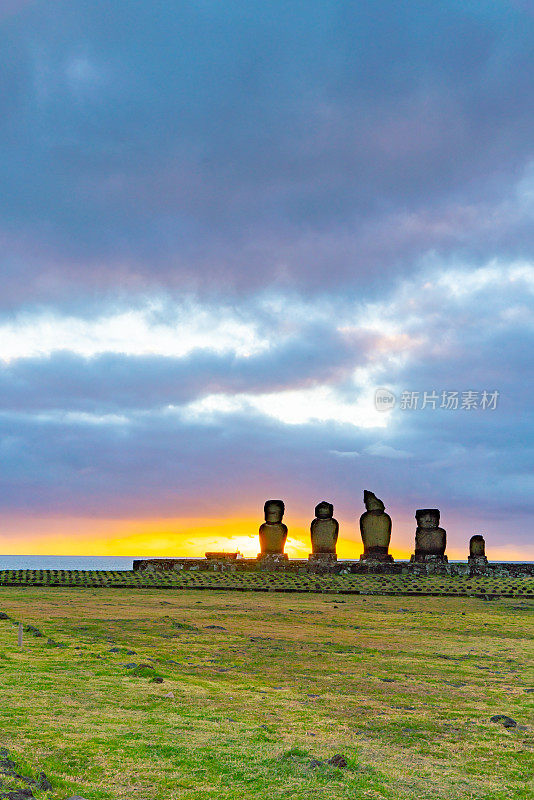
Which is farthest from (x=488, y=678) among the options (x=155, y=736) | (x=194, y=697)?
(x=155, y=736)

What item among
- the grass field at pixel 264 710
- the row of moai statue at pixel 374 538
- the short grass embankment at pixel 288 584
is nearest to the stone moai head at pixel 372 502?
the row of moai statue at pixel 374 538

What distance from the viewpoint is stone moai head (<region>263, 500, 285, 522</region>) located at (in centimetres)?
6025

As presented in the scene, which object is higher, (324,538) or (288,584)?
(324,538)

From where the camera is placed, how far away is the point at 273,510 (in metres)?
60.3

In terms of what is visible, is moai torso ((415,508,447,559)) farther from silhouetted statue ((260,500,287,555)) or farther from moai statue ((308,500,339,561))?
silhouetted statue ((260,500,287,555))

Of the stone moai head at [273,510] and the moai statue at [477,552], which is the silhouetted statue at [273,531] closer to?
the stone moai head at [273,510]

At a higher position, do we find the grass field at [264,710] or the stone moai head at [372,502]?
the stone moai head at [372,502]

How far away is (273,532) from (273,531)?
89mm

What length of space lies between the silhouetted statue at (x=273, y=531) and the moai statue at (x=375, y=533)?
23.6 ft

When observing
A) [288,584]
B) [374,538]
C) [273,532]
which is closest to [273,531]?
[273,532]

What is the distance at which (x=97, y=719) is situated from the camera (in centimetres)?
909

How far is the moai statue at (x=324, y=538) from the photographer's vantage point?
186 ft

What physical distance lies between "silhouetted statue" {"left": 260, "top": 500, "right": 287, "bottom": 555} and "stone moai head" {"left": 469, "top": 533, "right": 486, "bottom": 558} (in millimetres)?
16352

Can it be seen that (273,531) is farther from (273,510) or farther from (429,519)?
(429,519)
